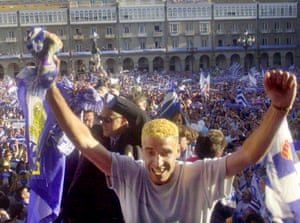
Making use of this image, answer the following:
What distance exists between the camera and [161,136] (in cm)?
199

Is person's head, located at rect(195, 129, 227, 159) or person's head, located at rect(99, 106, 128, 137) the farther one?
person's head, located at rect(195, 129, 227, 159)

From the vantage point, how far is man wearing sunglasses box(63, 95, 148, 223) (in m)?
3.00

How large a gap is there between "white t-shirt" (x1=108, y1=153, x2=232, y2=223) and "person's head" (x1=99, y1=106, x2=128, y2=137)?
3.14 feet

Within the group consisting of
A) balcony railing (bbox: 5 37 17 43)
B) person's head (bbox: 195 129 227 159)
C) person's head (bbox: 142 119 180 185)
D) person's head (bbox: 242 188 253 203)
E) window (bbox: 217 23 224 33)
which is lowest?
person's head (bbox: 242 188 253 203)

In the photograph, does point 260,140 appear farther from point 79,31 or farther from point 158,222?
point 79,31

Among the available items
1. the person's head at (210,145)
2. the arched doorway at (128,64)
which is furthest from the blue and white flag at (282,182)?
the arched doorway at (128,64)

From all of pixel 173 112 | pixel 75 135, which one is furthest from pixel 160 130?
pixel 173 112

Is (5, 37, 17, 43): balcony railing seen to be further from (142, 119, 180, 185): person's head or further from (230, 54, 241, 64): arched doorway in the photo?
(142, 119, 180, 185): person's head

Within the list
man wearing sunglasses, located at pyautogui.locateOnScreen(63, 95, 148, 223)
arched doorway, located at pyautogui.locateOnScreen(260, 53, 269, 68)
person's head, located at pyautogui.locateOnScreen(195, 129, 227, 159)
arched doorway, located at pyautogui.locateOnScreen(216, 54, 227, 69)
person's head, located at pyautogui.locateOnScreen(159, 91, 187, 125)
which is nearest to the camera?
man wearing sunglasses, located at pyautogui.locateOnScreen(63, 95, 148, 223)

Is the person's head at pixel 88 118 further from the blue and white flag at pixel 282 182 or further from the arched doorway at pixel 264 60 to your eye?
the arched doorway at pixel 264 60

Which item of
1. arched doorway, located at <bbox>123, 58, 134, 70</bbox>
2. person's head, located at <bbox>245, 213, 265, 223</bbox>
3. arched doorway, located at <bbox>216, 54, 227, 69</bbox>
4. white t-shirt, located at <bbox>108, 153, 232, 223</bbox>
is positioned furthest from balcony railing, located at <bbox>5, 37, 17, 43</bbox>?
white t-shirt, located at <bbox>108, 153, 232, 223</bbox>

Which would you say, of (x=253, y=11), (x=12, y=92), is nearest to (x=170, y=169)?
(x=12, y=92)

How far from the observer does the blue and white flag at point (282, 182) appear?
112 inches

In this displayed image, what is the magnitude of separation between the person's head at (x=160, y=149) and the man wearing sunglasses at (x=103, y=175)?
0.94m
